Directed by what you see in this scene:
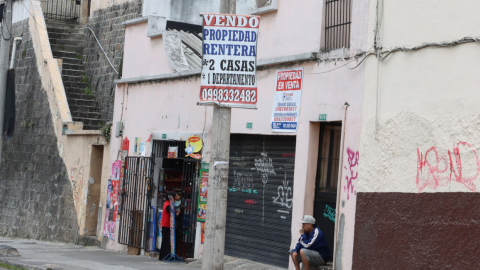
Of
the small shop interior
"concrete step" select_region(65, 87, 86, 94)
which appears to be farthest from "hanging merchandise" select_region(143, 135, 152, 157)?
"concrete step" select_region(65, 87, 86, 94)

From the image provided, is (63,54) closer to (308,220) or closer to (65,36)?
(65,36)

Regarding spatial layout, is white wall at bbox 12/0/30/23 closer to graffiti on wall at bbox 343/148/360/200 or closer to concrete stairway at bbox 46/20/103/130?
concrete stairway at bbox 46/20/103/130

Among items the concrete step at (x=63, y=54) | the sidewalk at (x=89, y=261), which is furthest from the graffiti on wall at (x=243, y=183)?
the concrete step at (x=63, y=54)

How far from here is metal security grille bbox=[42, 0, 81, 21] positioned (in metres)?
24.0

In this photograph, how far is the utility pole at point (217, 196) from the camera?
8.76 m

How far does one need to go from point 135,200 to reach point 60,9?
11.2 meters

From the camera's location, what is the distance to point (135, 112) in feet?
51.6

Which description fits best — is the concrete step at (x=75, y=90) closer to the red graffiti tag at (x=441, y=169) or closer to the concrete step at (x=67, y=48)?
the concrete step at (x=67, y=48)

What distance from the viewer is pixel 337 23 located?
10.8 meters

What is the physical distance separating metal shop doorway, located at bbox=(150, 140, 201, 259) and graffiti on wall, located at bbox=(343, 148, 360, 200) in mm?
4109

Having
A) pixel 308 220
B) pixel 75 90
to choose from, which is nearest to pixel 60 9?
pixel 75 90

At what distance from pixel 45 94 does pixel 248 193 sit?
31.9ft

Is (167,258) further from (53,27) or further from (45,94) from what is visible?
(53,27)

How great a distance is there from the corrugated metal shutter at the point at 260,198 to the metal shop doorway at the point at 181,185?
0.99m
